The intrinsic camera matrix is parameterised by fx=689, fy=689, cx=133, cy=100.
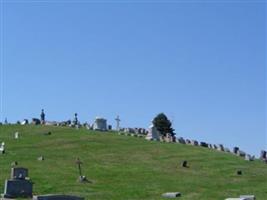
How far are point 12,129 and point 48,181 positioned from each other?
27.4 metres

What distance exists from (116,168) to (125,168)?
0.50m

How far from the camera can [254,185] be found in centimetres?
2997

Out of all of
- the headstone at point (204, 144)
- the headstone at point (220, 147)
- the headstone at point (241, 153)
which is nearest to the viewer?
the headstone at point (241, 153)

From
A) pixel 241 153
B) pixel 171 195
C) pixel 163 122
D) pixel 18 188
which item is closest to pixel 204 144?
pixel 241 153

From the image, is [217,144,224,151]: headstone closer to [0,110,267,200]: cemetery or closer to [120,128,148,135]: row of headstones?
[0,110,267,200]: cemetery

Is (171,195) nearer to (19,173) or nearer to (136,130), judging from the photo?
(19,173)

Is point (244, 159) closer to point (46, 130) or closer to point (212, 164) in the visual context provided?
point (212, 164)

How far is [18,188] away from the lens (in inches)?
1010

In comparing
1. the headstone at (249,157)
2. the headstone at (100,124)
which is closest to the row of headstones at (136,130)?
the headstone at (100,124)

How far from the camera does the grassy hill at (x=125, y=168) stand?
89.1 ft

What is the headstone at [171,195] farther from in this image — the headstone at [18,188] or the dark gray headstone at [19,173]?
the dark gray headstone at [19,173]

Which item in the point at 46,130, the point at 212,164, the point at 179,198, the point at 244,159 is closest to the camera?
the point at 179,198

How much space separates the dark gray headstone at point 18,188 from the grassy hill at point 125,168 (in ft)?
1.80

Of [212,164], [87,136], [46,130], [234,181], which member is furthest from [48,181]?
[46,130]
